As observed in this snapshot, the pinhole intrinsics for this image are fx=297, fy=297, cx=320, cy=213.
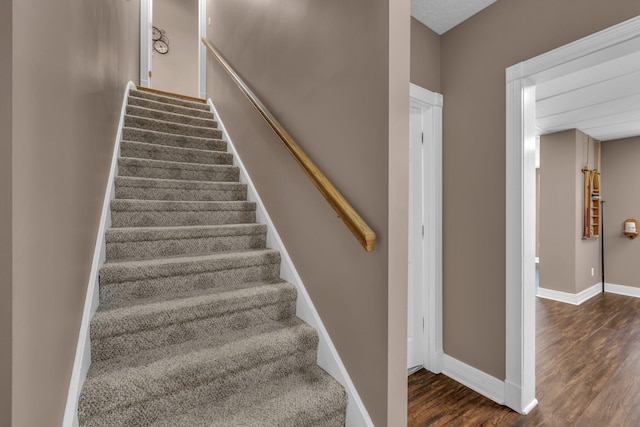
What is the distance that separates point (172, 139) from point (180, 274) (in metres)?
1.66

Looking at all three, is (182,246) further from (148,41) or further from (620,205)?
(620,205)

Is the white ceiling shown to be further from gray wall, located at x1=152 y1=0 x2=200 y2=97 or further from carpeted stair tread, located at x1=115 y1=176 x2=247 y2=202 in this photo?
gray wall, located at x1=152 y1=0 x2=200 y2=97

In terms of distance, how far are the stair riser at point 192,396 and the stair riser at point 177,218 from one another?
119 centimetres

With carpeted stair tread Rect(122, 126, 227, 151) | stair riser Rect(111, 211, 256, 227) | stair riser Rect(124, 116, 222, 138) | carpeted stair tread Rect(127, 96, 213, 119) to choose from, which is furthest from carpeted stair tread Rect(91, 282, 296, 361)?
carpeted stair tread Rect(127, 96, 213, 119)

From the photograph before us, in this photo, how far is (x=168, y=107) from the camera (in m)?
3.41

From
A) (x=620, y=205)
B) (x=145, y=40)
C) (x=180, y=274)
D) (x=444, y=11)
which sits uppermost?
(x=145, y=40)

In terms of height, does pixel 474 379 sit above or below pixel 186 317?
below

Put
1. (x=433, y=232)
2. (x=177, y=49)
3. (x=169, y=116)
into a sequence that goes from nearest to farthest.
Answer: (x=433, y=232)
(x=169, y=116)
(x=177, y=49)

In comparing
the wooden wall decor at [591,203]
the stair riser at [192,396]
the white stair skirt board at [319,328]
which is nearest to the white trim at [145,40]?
the white stair skirt board at [319,328]

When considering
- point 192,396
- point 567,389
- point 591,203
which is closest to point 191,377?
point 192,396

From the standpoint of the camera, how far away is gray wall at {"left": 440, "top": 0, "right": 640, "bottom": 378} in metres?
2.00

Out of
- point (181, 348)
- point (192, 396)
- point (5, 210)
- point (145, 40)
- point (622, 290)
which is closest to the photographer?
point (5, 210)

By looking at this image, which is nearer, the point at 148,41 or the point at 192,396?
the point at 192,396

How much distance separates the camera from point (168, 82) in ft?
17.9
